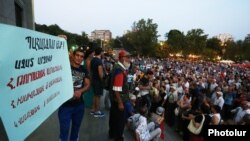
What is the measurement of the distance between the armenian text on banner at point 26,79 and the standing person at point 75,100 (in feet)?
3.43

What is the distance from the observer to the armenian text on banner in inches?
71.7

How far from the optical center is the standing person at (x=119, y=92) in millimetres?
4918

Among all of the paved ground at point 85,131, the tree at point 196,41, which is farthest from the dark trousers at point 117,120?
the tree at point 196,41

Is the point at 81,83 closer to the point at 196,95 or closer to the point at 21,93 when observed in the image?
the point at 21,93

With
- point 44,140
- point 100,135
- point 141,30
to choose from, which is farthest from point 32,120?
point 141,30

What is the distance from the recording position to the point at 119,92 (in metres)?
5.03

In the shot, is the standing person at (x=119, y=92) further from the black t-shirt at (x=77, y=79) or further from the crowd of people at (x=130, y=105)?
the black t-shirt at (x=77, y=79)

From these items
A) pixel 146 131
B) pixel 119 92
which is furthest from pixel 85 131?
pixel 119 92

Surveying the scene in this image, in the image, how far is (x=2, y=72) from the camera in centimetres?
175

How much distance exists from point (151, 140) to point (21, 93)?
4.48 meters

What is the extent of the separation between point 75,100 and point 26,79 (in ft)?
6.99

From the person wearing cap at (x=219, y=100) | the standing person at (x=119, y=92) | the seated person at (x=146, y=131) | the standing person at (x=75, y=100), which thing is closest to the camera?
the standing person at (x=75, y=100)

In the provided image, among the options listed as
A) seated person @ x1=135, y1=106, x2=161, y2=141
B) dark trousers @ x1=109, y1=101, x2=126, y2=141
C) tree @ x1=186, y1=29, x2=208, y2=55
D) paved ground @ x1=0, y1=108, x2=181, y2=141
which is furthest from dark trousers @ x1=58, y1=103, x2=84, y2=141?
tree @ x1=186, y1=29, x2=208, y2=55

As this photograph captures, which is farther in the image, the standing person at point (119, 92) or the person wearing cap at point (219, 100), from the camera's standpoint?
the person wearing cap at point (219, 100)
